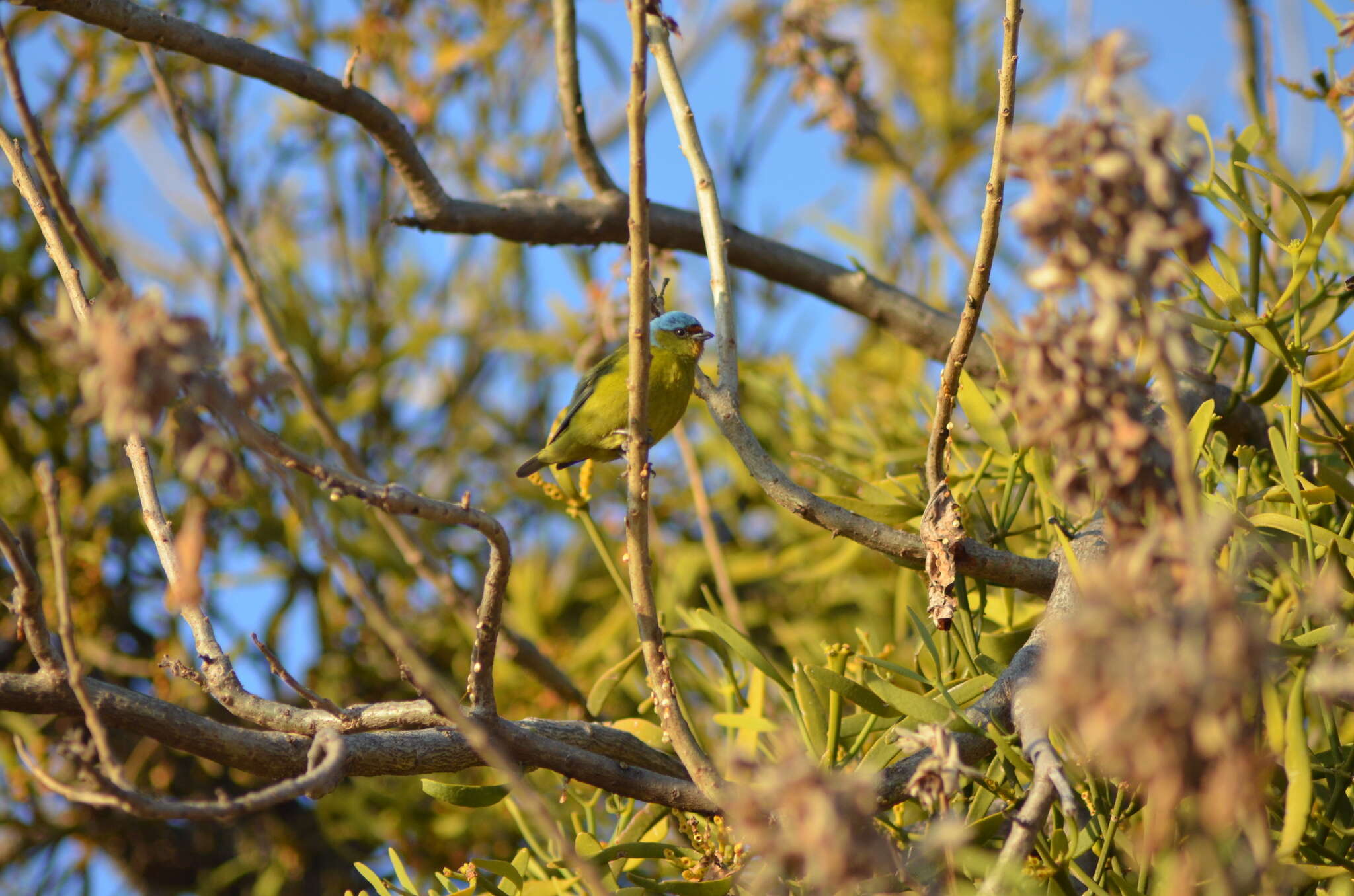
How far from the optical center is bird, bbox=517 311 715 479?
269 centimetres

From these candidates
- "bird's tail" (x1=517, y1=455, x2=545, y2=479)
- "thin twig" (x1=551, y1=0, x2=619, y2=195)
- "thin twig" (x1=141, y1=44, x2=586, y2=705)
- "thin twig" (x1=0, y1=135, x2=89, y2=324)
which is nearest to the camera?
"thin twig" (x1=141, y1=44, x2=586, y2=705)

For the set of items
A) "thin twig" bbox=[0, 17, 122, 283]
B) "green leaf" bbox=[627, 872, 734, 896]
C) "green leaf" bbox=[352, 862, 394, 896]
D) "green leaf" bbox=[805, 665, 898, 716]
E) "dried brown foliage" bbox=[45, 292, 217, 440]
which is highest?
"thin twig" bbox=[0, 17, 122, 283]

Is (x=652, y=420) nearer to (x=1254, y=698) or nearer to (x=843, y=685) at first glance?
(x=843, y=685)

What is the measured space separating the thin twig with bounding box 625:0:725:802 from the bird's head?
156 cm

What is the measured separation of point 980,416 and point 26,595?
1.18m

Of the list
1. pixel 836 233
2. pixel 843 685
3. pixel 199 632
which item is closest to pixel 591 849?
pixel 843 685

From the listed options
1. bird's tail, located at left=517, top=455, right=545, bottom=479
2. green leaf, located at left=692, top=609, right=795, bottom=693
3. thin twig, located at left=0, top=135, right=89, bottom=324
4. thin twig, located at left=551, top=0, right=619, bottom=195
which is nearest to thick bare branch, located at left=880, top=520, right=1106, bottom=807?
green leaf, located at left=692, top=609, right=795, bottom=693

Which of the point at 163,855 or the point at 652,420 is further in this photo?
the point at 163,855

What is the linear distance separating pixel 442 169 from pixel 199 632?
2.85m

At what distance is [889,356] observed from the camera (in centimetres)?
332

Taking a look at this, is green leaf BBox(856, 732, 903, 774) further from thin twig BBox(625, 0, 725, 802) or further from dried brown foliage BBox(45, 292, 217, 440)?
dried brown foliage BBox(45, 292, 217, 440)

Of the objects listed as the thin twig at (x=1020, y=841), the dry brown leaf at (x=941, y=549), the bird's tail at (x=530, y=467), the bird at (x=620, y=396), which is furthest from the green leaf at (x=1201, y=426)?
the bird's tail at (x=530, y=467)

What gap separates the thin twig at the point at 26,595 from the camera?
2.93 feet

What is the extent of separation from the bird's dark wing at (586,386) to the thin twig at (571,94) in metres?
0.62
